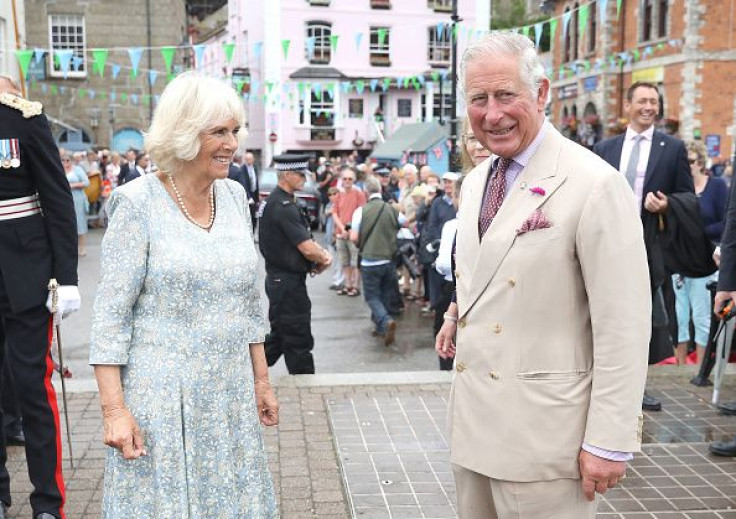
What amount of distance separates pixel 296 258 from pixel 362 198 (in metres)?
6.91

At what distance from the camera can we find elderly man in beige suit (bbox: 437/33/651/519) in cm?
239

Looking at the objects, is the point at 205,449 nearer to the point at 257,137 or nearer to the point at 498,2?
the point at 257,137

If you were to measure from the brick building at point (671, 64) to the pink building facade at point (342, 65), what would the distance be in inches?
260

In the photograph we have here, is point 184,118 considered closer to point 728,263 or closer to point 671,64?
point 728,263

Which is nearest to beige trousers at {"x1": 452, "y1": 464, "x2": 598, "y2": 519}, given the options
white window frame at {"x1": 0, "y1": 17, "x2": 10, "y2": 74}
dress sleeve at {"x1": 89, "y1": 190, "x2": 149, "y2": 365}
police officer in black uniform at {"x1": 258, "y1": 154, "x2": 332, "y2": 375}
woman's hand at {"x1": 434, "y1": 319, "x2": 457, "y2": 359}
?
woman's hand at {"x1": 434, "y1": 319, "x2": 457, "y2": 359}

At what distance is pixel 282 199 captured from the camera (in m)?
7.07

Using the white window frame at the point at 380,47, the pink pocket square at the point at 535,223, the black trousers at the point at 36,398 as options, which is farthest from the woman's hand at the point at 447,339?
the white window frame at the point at 380,47

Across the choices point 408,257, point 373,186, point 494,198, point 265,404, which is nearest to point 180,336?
point 265,404

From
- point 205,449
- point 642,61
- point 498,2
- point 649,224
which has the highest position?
point 498,2

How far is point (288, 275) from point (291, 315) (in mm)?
327

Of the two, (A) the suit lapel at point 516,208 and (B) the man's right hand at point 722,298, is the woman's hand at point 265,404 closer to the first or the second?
(A) the suit lapel at point 516,208

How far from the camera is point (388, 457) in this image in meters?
5.14

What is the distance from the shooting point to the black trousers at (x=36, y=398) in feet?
13.0

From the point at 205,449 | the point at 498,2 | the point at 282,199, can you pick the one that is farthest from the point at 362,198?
the point at 498,2
